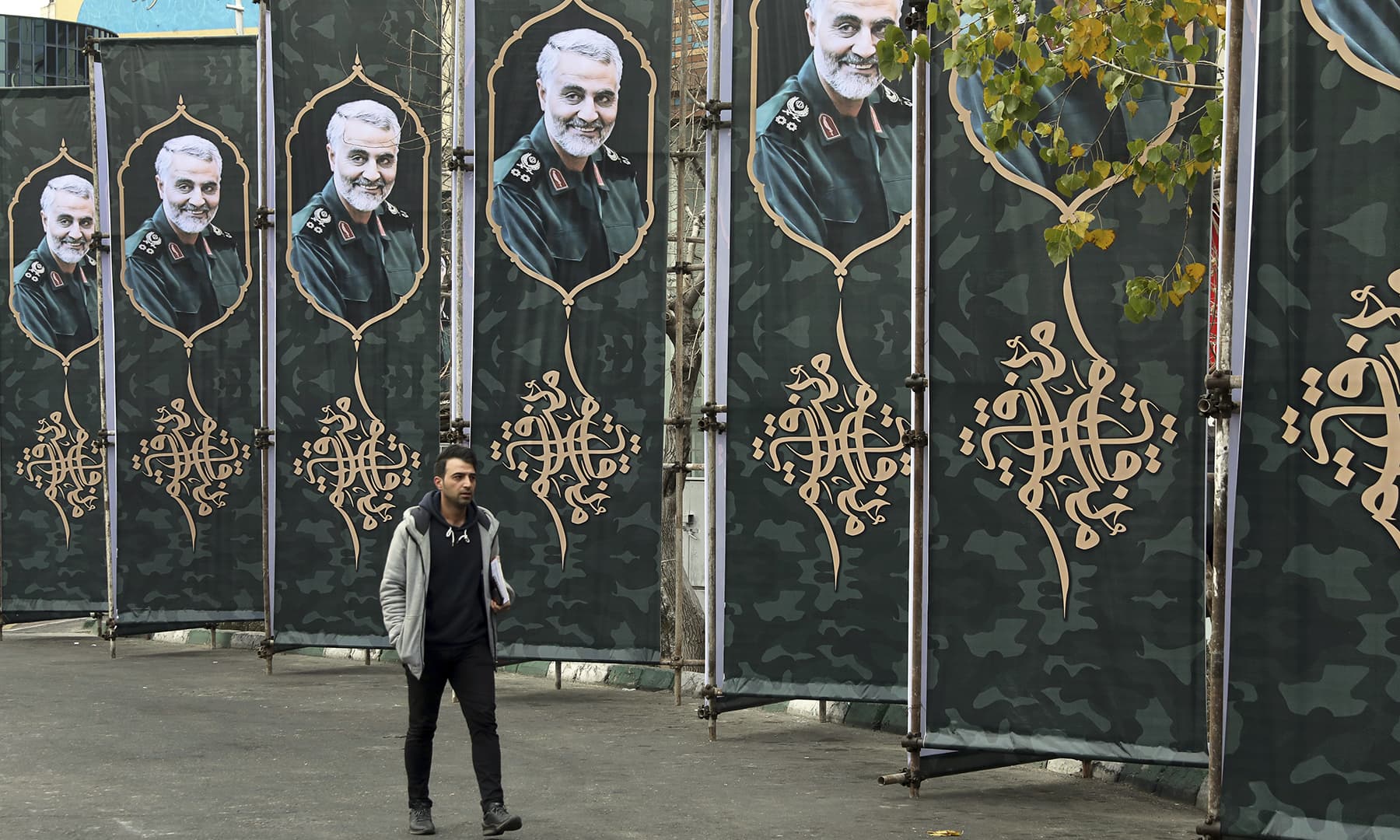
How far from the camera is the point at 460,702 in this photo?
7660mm

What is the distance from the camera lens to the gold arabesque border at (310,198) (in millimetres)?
13562

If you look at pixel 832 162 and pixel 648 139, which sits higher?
pixel 648 139

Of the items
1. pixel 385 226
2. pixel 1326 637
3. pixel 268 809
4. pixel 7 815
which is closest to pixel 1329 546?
pixel 1326 637

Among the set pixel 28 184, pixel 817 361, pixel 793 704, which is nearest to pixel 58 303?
pixel 28 184

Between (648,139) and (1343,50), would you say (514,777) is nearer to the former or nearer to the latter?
(648,139)

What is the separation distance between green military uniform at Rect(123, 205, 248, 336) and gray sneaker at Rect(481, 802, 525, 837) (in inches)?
363

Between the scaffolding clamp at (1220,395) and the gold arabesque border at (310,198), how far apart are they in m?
7.87

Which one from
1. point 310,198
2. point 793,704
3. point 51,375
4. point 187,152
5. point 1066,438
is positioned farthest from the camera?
point 51,375

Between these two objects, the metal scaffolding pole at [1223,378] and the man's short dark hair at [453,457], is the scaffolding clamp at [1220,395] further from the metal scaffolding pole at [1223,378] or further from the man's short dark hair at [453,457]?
the man's short dark hair at [453,457]

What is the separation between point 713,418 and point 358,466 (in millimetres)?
4111

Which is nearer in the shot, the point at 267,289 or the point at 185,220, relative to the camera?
the point at 267,289

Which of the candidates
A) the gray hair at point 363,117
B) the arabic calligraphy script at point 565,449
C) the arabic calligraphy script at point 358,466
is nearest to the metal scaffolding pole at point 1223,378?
the arabic calligraphy script at point 565,449

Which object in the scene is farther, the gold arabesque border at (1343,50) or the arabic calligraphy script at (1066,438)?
the arabic calligraphy script at (1066,438)

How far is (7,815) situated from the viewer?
27.0ft
